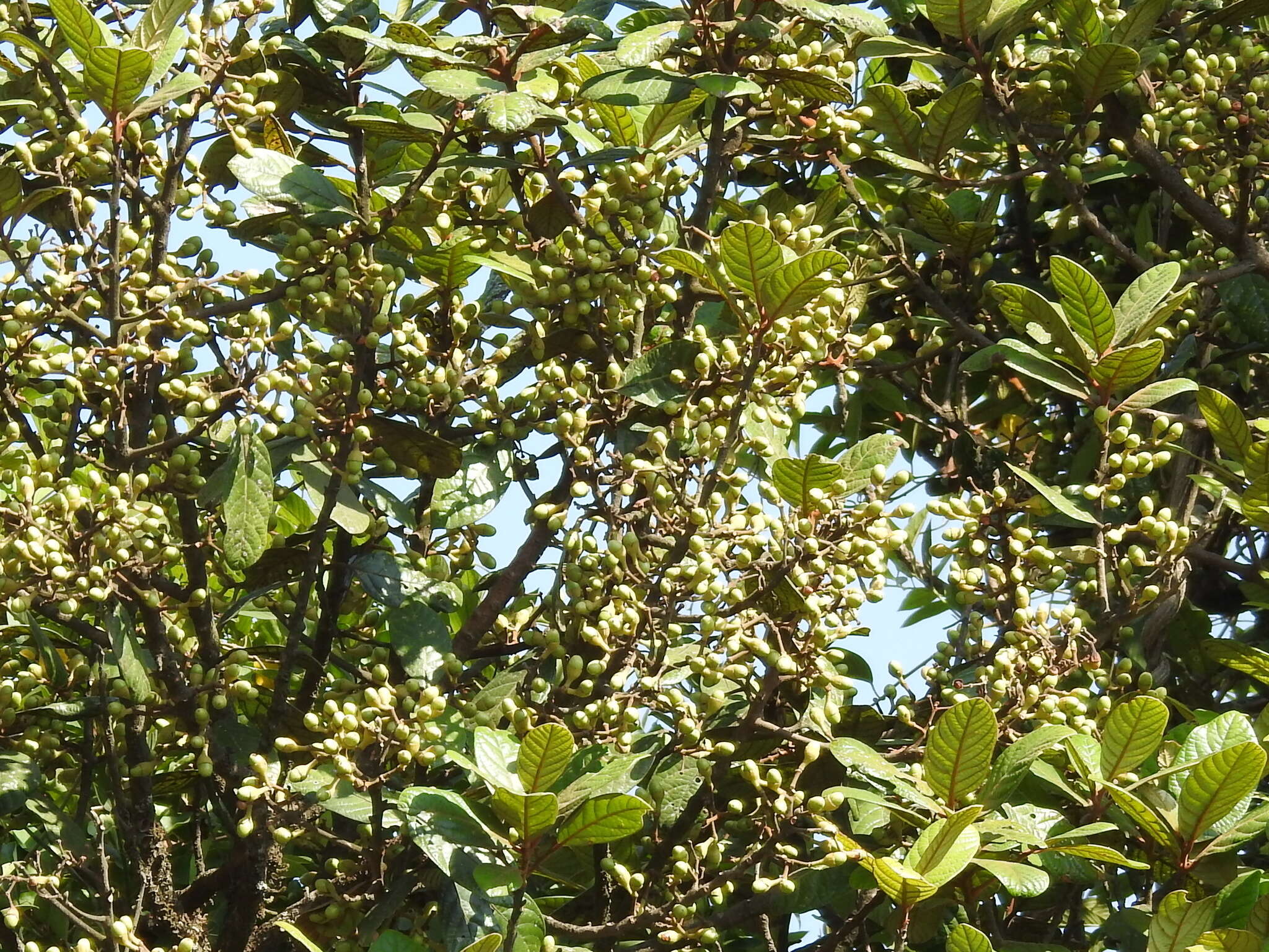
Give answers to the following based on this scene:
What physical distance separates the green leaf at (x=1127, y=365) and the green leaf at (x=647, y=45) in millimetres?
939

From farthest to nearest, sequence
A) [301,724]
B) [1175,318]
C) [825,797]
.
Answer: [1175,318] → [301,724] → [825,797]

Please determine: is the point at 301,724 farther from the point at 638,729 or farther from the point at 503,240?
the point at 503,240

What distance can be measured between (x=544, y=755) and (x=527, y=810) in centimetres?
8

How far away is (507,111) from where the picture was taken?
226 centimetres

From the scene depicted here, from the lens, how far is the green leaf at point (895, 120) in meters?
3.09

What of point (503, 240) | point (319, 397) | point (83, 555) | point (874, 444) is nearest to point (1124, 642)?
point (874, 444)

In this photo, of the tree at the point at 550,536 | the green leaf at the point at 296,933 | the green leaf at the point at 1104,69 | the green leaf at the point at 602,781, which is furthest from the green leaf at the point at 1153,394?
the green leaf at the point at 296,933

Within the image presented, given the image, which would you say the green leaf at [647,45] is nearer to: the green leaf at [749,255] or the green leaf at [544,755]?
the green leaf at [749,255]

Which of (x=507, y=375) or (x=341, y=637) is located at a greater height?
(x=507, y=375)

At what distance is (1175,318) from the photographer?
11.5ft

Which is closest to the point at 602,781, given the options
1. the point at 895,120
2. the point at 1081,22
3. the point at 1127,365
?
the point at 1127,365

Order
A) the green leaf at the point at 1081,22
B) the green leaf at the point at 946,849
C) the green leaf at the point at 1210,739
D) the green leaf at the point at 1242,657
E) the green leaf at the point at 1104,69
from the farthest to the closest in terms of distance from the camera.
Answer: the green leaf at the point at 1081,22
the green leaf at the point at 1104,69
the green leaf at the point at 1242,657
the green leaf at the point at 1210,739
the green leaf at the point at 946,849

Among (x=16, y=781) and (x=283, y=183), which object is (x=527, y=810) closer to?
(x=16, y=781)

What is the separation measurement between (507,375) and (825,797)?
0.96 m
